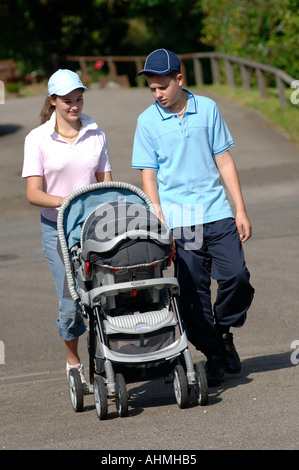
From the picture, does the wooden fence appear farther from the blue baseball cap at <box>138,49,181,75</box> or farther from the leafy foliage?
the blue baseball cap at <box>138,49,181,75</box>

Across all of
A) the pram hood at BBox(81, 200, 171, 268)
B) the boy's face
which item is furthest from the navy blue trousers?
the boy's face

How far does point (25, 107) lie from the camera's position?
28.2 metres

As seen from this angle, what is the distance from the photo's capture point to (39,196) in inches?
219

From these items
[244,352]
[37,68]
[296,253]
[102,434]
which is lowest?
[37,68]

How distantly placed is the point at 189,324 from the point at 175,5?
3871 centimetres

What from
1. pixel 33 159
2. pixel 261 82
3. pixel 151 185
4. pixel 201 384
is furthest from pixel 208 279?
pixel 261 82

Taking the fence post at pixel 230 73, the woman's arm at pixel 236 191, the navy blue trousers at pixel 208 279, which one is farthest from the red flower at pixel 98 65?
the navy blue trousers at pixel 208 279

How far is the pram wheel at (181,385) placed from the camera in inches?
201

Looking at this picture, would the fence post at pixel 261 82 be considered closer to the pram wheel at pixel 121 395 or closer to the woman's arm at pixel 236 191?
the woman's arm at pixel 236 191

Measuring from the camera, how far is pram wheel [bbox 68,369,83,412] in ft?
17.9

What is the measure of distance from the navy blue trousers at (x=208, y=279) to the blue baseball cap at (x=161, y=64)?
3.34ft

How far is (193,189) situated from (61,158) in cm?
87
